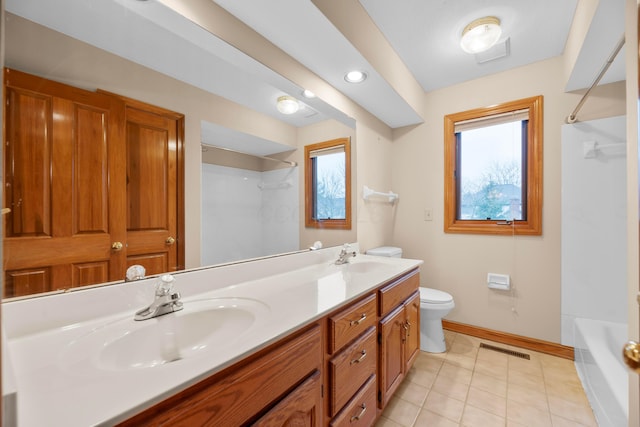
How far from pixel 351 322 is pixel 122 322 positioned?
809 millimetres

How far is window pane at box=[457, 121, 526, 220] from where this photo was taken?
2.24m

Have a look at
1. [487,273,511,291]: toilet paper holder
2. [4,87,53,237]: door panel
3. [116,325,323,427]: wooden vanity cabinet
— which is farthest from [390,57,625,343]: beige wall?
[4,87,53,237]: door panel

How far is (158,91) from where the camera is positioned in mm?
1020

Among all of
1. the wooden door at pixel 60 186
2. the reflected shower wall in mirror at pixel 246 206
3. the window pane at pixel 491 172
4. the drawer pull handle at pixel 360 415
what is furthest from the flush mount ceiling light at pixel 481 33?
the drawer pull handle at pixel 360 415

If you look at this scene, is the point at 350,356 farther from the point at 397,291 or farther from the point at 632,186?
the point at 632,186

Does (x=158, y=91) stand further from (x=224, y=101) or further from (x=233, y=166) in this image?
(x=233, y=166)

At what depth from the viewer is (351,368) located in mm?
1113

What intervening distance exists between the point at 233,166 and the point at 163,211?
0.40 m

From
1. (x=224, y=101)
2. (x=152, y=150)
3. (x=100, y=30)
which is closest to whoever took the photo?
(x=100, y=30)

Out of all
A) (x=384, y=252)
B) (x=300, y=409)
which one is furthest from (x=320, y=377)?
(x=384, y=252)

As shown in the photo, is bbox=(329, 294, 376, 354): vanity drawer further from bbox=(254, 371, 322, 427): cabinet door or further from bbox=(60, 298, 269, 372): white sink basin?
bbox=(60, 298, 269, 372): white sink basin

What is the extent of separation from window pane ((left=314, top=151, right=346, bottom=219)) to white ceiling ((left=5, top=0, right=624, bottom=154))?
0.97ft

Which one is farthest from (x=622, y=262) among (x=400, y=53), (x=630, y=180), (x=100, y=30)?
(x=100, y=30)

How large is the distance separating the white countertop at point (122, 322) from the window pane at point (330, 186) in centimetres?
58
